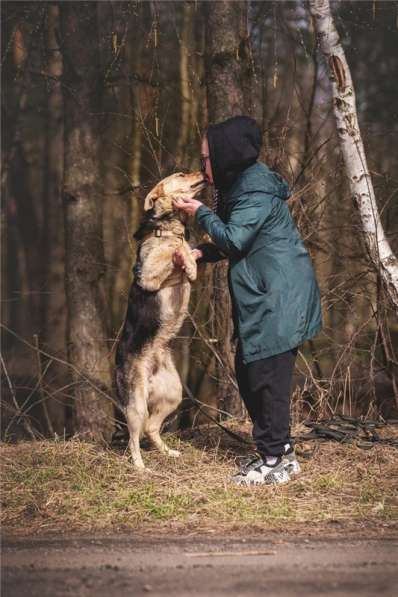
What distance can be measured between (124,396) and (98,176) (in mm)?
4939

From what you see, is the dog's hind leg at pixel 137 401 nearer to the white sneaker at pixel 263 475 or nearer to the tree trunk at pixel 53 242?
the white sneaker at pixel 263 475

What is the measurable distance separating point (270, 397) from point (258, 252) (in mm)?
977

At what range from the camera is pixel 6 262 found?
21547 millimetres

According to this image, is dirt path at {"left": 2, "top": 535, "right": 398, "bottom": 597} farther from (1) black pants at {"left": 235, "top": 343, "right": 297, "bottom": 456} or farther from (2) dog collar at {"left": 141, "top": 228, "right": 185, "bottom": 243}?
(2) dog collar at {"left": 141, "top": 228, "right": 185, "bottom": 243}

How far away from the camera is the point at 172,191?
618cm

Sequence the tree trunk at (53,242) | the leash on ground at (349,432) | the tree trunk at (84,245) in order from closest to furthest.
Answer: the leash on ground at (349,432), the tree trunk at (84,245), the tree trunk at (53,242)

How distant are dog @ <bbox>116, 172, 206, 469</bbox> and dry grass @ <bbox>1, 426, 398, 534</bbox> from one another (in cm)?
42

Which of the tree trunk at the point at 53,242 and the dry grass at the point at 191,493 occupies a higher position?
the tree trunk at the point at 53,242

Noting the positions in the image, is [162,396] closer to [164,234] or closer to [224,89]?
[164,234]

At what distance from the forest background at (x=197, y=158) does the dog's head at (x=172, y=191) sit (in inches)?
74.6

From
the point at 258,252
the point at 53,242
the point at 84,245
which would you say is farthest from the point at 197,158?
the point at 53,242

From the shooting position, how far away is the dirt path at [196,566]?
371 cm

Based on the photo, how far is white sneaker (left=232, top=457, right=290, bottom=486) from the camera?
5.49 meters

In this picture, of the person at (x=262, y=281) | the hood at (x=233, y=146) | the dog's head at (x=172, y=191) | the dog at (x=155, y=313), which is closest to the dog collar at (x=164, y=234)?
the dog at (x=155, y=313)
